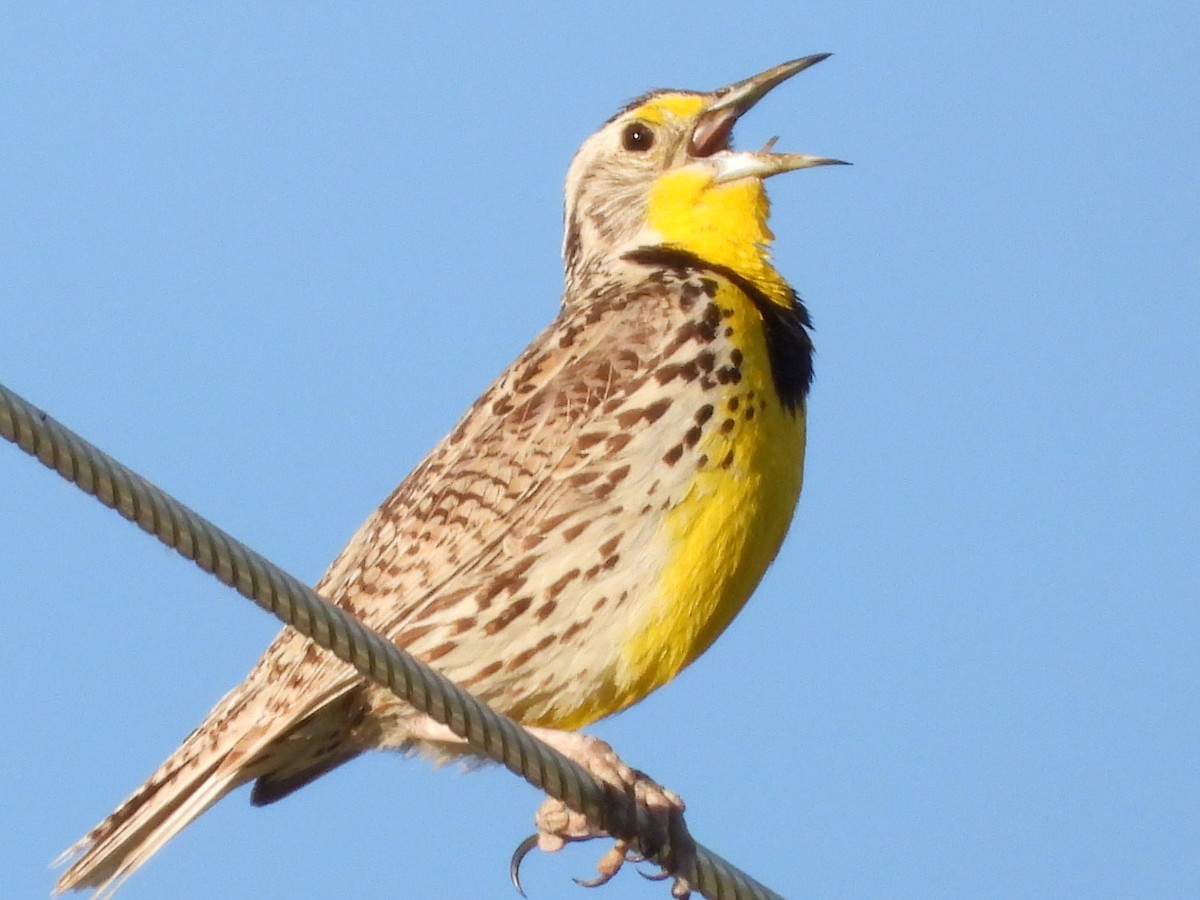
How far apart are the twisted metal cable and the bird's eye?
2.14 metres

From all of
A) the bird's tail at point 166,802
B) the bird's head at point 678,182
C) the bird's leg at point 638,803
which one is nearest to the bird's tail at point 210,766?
the bird's tail at point 166,802

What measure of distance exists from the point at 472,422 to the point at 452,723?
1732 millimetres

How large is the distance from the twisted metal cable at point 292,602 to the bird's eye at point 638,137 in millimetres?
2139

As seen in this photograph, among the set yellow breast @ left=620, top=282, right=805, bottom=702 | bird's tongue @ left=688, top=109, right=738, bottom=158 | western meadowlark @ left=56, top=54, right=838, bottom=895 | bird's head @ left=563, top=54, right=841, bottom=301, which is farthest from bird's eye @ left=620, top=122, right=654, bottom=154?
Answer: yellow breast @ left=620, top=282, right=805, bottom=702

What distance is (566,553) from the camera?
4.48 metres

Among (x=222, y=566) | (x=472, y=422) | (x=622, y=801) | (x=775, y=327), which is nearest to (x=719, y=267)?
(x=775, y=327)

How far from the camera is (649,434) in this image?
4508 millimetres

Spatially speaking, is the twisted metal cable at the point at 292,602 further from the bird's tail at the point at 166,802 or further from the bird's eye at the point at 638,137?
the bird's eye at the point at 638,137

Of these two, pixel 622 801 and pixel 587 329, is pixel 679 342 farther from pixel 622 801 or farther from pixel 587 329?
pixel 622 801

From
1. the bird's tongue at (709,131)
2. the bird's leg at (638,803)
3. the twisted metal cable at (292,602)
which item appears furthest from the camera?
the bird's tongue at (709,131)

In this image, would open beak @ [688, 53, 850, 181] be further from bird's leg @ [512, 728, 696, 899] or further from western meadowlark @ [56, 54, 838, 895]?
bird's leg @ [512, 728, 696, 899]

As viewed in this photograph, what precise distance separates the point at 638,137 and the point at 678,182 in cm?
25

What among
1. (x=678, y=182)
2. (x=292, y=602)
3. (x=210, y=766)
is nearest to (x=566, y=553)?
(x=210, y=766)

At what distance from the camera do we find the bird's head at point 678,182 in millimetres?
5113
